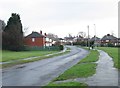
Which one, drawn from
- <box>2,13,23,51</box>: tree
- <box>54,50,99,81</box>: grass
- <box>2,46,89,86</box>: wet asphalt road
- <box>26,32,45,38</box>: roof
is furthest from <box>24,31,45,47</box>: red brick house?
<box>54,50,99,81</box>: grass

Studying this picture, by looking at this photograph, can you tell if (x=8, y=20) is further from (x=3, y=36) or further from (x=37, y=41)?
(x=37, y=41)

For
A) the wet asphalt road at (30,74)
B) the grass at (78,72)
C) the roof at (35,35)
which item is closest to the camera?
the wet asphalt road at (30,74)

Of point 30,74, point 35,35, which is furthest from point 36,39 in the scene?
point 30,74

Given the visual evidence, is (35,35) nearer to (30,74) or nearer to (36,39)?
(36,39)

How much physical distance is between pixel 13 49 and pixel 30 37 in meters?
33.5

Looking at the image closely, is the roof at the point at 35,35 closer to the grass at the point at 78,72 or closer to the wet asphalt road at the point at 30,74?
the wet asphalt road at the point at 30,74

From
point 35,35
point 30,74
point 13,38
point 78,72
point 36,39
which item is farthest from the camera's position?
point 36,39

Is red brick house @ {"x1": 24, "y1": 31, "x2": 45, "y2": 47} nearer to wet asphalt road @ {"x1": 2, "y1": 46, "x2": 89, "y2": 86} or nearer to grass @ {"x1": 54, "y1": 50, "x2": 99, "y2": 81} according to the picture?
wet asphalt road @ {"x1": 2, "y1": 46, "x2": 89, "y2": 86}

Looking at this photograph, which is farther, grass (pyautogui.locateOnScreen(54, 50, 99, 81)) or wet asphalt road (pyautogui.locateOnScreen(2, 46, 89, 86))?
grass (pyautogui.locateOnScreen(54, 50, 99, 81))

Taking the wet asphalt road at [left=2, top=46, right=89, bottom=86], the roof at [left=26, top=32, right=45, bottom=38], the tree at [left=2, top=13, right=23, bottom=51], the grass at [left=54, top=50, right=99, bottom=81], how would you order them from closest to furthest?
the wet asphalt road at [left=2, top=46, right=89, bottom=86]
the grass at [left=54, top=50, right=99, bottom=81]
the tree at [left=2, top=13, right=23, bottom=51]
the roof at [left=26, top=32, right=45, bottom=38]

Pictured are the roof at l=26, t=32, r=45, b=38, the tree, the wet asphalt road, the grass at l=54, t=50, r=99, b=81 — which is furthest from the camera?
the roof at l=26, t=32, r=45, b=38

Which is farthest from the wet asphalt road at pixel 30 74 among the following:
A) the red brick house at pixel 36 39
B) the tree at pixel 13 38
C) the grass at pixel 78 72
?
the red brick house at pixel 36 39

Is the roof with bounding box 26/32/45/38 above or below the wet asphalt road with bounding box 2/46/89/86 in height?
above

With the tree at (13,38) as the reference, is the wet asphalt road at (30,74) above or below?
below
